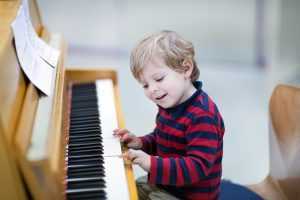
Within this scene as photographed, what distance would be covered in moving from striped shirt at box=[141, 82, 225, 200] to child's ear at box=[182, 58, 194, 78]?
2.4 inches

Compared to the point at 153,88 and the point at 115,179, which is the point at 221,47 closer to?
the point at 153,88

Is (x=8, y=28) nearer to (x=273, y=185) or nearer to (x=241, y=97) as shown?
(x=273, y=185)

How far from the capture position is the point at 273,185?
6.00 ft

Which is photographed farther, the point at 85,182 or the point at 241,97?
the point at 241,97

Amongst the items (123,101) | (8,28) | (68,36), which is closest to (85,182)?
(8,28)

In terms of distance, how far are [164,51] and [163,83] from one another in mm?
96

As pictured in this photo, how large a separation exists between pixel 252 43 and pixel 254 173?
2.02m

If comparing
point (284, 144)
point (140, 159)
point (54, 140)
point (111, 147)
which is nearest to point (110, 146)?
point (111, 147)

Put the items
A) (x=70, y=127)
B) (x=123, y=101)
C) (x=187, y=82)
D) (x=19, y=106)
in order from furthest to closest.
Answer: (x=123, y=101)
(x=70, y=127)
(x=187, y=82)
(x=19, y=106)

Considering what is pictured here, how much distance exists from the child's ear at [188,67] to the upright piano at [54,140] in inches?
12.3

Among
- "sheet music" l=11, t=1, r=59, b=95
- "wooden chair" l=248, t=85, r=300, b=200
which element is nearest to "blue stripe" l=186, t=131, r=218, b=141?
"wooden chair" l=248, t=85, r=300, b=200

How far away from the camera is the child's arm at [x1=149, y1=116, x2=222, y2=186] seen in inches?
57.1

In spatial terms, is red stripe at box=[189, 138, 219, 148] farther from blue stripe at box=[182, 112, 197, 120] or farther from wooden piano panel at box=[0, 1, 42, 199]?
wooden piano panel at box=[0, 1, 42, 199]

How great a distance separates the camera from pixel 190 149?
1.47m
